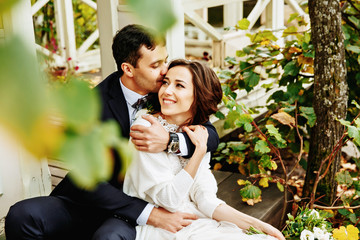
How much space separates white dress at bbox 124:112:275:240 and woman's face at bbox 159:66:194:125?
11cm

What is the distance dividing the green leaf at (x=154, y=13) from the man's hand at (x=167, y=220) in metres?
1.63

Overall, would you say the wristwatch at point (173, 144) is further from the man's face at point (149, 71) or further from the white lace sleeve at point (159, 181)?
the man's face at point (149, 71)

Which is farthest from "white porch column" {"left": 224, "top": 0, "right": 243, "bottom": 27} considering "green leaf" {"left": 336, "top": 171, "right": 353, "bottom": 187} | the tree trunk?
"green leaf" {"left": 336, "top": 171, "right": 353, "bottom": 187}

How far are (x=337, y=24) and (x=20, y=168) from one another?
210cm

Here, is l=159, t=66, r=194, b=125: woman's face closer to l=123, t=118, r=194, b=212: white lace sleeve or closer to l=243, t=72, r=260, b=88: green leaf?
l=123, t=118, r=194, b=212: white lace sleeve

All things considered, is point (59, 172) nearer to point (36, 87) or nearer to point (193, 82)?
point (193, 82)

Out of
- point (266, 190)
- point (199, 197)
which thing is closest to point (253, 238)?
point (199, 197)

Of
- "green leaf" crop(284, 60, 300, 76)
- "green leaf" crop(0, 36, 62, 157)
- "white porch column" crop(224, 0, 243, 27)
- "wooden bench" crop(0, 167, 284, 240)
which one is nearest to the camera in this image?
"green leaf" crop(0, 36, 62, 157)

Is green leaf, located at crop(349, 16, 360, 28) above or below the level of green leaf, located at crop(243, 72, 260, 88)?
above

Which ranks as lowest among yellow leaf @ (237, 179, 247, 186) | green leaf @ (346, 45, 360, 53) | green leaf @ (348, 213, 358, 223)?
green leaf @ (348, 213, 358, 223)

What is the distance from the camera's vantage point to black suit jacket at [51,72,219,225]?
1.88m

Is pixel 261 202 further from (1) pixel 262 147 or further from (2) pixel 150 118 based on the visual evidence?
(2) pixel 150 118

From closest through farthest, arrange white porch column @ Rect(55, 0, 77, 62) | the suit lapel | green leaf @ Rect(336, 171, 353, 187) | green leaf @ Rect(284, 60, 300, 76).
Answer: the suit lapel < green leaf @ Rect(336, 171, 353, 187) < green leaf @ Rect(284, 60, 300, 76) < white porch column @ Rect(55, 0, 77, 62)

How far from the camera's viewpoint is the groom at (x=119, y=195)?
186 centimetres
